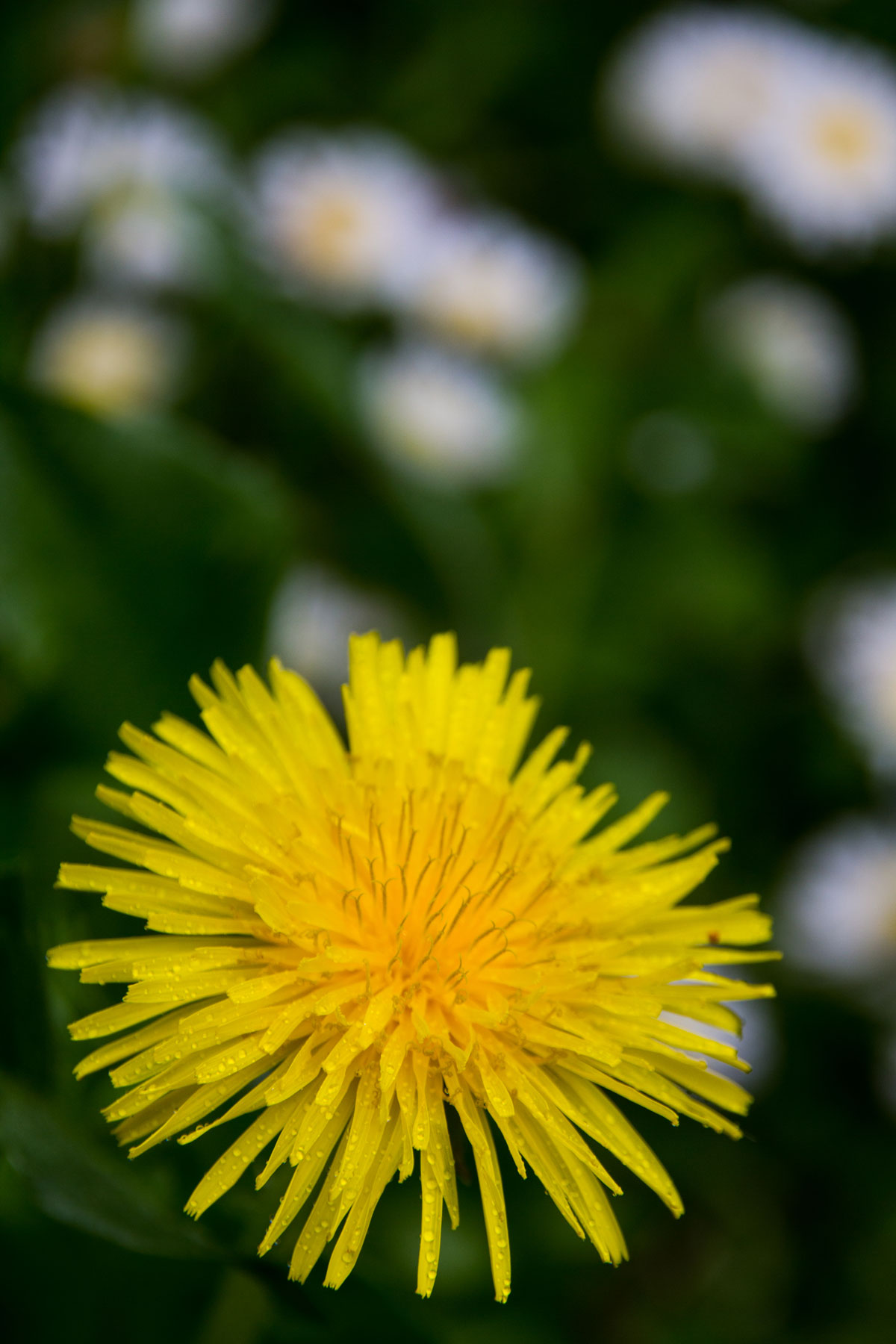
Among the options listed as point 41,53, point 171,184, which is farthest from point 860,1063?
point 41,53

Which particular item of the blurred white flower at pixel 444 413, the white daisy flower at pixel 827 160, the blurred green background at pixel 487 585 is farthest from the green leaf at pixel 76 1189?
the white daisy flower at pixel 827 160

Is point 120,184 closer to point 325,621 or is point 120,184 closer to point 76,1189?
point 325,621

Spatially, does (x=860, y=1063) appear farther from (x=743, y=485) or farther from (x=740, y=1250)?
(x=743, y=485)

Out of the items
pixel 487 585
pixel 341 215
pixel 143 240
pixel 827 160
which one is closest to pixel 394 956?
pixel 487 585

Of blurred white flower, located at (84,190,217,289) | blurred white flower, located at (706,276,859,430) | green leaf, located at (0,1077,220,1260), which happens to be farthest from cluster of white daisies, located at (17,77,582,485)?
green leaf, located at (0,1077,220,1260)

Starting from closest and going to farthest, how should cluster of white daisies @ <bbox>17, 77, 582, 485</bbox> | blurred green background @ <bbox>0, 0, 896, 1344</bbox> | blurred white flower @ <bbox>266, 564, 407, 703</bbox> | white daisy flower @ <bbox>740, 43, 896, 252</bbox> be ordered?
1. blurred green background @ <bbox>0, 0, 896, 1344</bbox>
2. blurred white flower @ <bbox>266, 564, 407, 703</bbox>
3. cluster of white daisies @ <bbox>17, 77, 582, 485</bbox>
4. white daisy flower @ <bbox>740, 43, 896, 252</bbox>

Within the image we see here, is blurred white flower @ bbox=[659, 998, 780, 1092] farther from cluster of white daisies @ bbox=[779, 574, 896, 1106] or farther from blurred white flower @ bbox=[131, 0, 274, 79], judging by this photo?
blurred white flower @ bbox=[131, 0, 274, 79]

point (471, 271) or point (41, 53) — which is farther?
point (471, 271)
